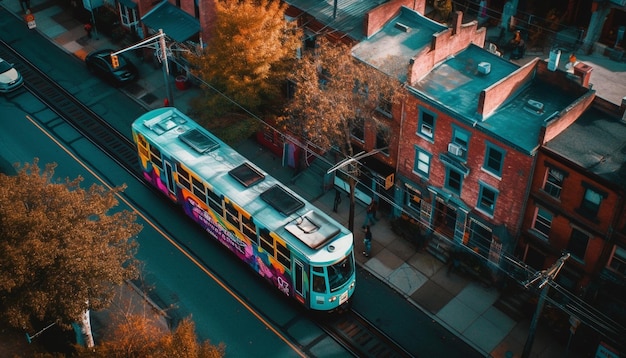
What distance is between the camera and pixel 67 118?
51125mm

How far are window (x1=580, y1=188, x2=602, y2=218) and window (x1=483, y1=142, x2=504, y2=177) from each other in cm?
427

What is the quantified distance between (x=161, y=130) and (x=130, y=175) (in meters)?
6.72

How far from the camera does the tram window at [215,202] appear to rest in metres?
38.4

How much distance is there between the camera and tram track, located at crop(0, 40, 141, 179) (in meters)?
48.6

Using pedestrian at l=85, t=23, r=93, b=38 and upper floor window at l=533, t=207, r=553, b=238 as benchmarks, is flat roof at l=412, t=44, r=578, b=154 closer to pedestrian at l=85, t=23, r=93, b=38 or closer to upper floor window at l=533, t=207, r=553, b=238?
upper floor window at l=533, t=207, r=553, b=238

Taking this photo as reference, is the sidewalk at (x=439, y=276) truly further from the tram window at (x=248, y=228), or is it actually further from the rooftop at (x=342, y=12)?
the rooftop at (x=342, y=12)

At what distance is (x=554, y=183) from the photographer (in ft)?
114

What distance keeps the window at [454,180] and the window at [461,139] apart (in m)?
1.43

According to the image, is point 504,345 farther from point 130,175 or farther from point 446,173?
point 130,175

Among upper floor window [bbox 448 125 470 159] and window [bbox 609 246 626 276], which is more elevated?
→ upper floor window [bbox 448 125 470 159]

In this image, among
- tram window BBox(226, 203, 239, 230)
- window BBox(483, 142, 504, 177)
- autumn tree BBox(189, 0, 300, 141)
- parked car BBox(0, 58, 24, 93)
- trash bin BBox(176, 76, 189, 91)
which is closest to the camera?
window BBox(483, 142, 504, 177)

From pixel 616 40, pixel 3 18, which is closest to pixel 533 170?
pixel 616 40

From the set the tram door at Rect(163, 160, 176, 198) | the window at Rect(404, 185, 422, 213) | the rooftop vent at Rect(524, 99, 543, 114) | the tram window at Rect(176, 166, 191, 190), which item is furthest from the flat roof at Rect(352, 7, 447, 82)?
the tram door at Rect(163, 160, 176, 198)

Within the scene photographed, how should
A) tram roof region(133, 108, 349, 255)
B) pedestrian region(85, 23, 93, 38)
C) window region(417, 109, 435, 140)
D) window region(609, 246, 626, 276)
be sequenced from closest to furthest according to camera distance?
1. window region(609, 246, 626, 276)
2. tram roof region(133, 108, 349, 255)
3. window region(417, 109, 435, 140)
4. pedestrian region(85, 23, 93, 38)
